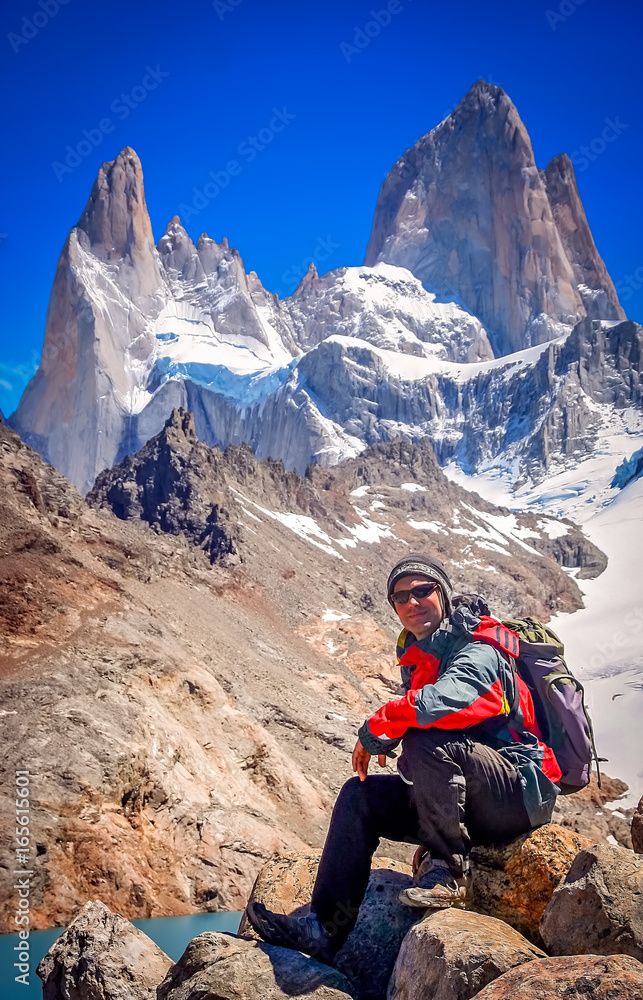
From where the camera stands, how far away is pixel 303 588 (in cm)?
4025

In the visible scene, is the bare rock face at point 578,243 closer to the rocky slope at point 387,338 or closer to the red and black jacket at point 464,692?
the rocky slope at point 387,338

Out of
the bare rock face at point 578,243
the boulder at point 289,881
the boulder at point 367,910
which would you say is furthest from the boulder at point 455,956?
the bare rock face at point 578,243

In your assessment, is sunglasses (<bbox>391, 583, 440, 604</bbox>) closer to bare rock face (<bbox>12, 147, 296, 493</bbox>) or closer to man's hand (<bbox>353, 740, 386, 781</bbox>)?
man's hand (<bbox>353, 740, 386, 781</bbox>)

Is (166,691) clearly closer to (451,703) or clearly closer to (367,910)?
(367,910)

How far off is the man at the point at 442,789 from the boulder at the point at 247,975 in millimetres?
147

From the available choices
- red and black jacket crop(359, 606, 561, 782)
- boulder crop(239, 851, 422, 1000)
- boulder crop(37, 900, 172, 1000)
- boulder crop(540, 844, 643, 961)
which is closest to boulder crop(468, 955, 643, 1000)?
boulder crop(540, 844, 643, 961)

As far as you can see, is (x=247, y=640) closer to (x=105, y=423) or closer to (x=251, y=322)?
(x=105, y=423)

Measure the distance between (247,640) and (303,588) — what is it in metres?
11.8

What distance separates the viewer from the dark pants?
354 centimetres

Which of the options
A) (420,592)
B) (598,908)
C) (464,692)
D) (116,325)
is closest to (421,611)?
(420,592)

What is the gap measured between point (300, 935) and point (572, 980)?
153 cm

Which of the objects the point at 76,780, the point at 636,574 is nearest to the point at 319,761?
the point at 76,780

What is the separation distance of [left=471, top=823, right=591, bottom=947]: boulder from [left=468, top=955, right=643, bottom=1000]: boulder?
974 mm

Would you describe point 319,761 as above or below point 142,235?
below
